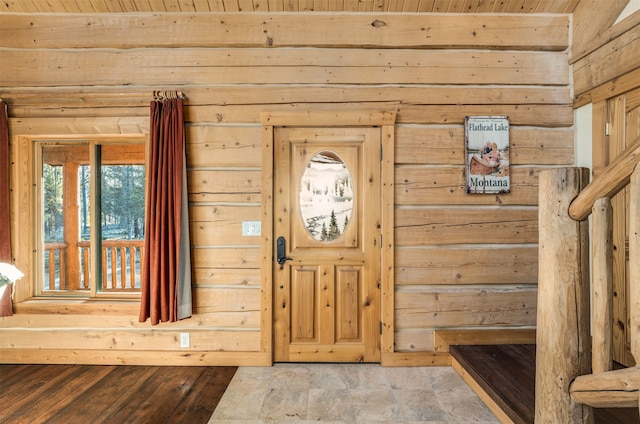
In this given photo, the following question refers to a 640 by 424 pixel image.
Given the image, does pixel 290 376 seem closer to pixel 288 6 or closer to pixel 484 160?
pixel 484 160

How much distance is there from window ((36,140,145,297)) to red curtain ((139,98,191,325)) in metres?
0.37

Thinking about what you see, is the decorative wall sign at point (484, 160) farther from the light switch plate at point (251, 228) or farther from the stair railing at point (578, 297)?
the light switch plate at point (251, 228)

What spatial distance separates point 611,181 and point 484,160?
1930 millimetres

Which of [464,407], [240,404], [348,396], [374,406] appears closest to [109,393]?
[240,404]

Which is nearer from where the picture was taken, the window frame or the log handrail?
the log handrail

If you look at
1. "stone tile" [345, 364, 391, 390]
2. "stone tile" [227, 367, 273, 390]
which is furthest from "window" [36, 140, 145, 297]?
"stone tile" [345, 364, 391, 390]

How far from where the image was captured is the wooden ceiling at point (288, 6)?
2814 mm

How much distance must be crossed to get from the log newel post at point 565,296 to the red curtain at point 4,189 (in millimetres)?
3827

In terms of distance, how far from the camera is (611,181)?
1043 mm

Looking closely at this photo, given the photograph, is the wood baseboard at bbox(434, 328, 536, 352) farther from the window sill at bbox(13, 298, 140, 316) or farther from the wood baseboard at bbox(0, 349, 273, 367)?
the window sill at bbox(13, 298, 140, 316)

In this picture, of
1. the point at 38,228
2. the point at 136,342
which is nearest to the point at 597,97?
the point at 136,342

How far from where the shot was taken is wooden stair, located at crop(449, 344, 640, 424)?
1588 millimetres

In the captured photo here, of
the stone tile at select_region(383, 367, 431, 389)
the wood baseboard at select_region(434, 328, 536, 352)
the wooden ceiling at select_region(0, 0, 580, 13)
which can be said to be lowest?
the stone tile at select_region(383, 367, 431, 389)

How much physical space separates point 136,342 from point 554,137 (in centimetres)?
397
